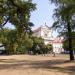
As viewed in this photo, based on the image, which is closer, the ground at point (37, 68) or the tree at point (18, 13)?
the ground at point (37, 68)

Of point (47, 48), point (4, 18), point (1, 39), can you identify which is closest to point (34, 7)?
point (4, 18)

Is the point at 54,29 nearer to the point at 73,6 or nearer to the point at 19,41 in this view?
the point at 19,41

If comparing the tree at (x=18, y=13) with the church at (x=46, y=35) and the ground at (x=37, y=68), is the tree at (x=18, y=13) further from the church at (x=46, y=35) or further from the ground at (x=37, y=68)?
the church at (x=46, y=35)

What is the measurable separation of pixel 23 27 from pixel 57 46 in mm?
109357

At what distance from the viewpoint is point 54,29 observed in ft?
156

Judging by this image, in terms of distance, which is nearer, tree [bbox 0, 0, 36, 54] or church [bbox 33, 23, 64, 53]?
tree [bbox 0, 0, 36, 54]

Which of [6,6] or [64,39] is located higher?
[6,6]

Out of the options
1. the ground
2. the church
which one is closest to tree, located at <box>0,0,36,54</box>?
the ground

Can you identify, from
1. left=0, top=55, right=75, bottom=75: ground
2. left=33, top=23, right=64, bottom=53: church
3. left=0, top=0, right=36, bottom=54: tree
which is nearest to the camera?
left=0, top=55, right=75, bottom=75: ground

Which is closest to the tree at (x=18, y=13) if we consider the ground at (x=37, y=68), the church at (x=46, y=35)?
the ground at (x=37, y=68)

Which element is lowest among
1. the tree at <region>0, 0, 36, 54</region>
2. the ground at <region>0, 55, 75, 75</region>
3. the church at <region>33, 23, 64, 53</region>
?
the ground at <region>0, 55, 75, 75</region>

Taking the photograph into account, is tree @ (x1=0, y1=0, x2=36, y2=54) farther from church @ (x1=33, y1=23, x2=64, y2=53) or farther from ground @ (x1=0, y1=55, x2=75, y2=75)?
church @ (x1=33, y1=23, x2=64, y2=53)

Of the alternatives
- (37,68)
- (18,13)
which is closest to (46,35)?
(18,13)

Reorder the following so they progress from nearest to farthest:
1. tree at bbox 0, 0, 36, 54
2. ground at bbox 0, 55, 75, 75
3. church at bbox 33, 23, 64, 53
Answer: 1. ground at bbox 0, 55, 75, 75
2. tree at bbox 0, 0, 36, 54
3. church at bbox 33, 23, 64, 53
